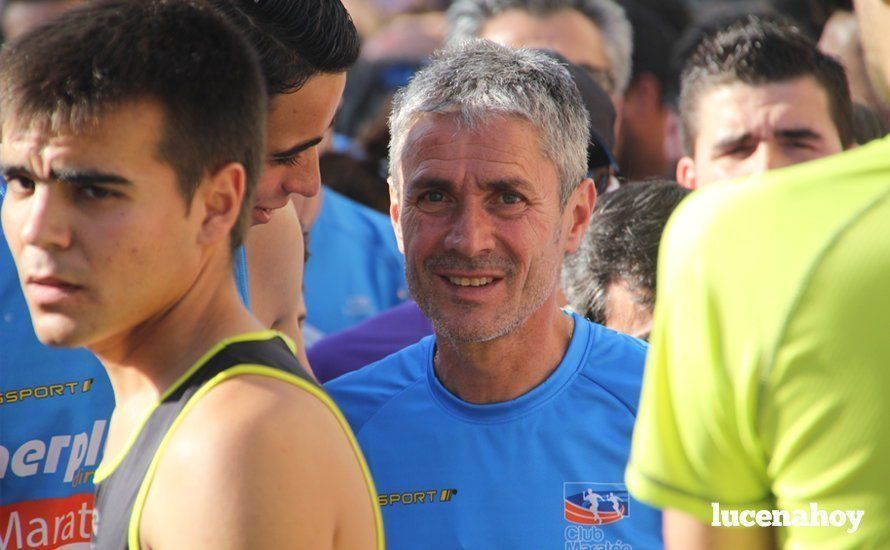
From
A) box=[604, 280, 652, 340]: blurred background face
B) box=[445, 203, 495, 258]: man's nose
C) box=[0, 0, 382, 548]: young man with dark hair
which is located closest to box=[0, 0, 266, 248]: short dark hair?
box=[0, 0, 382, 548]: young man with dark hair

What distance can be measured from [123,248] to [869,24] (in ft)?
3.62

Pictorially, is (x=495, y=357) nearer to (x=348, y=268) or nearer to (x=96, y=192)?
(x=96, y=192)

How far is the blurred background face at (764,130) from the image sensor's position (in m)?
4.34

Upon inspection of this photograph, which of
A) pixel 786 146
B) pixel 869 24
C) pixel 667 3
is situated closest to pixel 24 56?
pixel 869 24

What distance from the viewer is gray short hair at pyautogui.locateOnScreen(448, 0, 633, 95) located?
5797mm

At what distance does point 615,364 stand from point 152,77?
1.40 metres

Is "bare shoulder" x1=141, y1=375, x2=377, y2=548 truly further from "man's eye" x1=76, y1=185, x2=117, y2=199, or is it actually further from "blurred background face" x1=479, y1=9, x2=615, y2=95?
"blurred background face" x1=479, y1=9, x2=615, y2=95

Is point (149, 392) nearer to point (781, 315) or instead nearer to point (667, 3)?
point (781, 315)

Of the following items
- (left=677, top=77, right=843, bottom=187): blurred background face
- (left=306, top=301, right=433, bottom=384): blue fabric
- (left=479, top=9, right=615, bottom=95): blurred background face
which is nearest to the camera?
(left=306, top=301, right=433, bottom=384): blue fabric

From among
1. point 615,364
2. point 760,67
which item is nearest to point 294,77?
point 615,364

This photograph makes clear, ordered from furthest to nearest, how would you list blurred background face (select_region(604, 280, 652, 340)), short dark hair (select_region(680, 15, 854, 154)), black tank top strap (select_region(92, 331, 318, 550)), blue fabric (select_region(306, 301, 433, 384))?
short dark hair (select_region(680, 15, 854, 154)) → blue fabric (select_region(306, 301, 433, 384)) → blurred background face (select_region(604, 280, 652, 340)) → black tank top strap (select_region(92, 331, 318, 550))

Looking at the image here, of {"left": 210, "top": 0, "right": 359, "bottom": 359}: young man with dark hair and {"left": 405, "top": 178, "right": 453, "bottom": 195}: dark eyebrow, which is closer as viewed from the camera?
{"left": 210, "top": 0, "right": 359, "bottom": 359}: young man with dark hair

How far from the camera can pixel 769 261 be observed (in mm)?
1385

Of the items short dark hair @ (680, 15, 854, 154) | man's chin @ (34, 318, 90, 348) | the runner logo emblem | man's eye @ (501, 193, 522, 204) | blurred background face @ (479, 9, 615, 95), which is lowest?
the runner logo emblem
